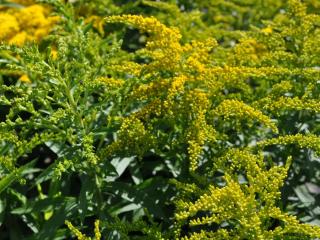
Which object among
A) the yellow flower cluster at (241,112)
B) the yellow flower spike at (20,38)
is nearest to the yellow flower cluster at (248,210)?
the yellow flower cluster at (241,112)

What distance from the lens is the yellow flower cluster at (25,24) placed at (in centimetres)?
423

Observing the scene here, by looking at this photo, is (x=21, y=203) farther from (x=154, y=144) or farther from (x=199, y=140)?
(x=199, y=140)

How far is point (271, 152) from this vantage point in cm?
371

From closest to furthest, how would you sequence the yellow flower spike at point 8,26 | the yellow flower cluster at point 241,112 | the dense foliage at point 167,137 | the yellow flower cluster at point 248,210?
A: 1. the yellow flower cluster at point 248,210
2. the dense foliage at point 167,137
3. the yellow flower cluster at point 241,112
4. the yellow flower spike at point 8,26

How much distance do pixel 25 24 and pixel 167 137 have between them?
1.87m

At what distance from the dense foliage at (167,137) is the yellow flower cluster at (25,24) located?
1.45ft

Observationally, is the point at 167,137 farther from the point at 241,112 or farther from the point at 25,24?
the point at 25,24

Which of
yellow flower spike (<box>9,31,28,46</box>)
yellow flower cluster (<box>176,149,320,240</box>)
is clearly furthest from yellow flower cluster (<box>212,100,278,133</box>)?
yellow flower spike (<box>9,31,28,46</box>)

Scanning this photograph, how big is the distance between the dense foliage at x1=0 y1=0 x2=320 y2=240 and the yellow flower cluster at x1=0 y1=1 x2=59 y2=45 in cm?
44

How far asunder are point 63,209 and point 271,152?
4.73 feet

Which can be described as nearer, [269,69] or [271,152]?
[269,69]

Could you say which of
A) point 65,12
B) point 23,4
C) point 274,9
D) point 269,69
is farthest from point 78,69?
point 274,9

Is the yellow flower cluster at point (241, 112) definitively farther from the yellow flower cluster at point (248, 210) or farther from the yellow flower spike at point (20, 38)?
the yellow flower spike at point (20, 38)

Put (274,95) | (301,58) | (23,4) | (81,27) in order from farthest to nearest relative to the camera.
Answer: (23,4)
(81,27)
(301,58)
(274,95)
